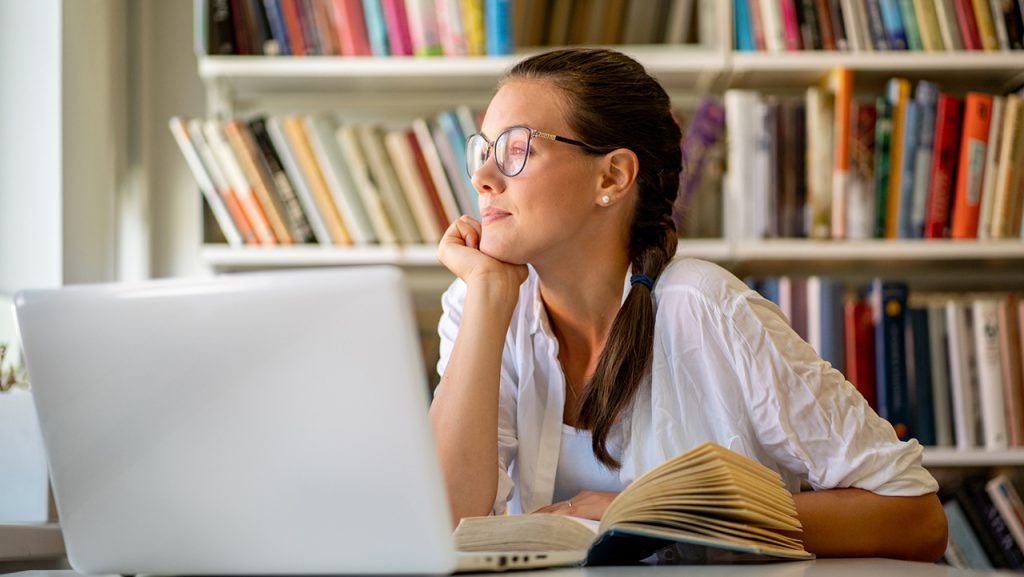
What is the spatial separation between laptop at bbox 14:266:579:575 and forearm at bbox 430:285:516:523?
55cm

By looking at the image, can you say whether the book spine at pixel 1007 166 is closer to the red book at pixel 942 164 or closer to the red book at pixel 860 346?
the red book at pixel 942 164

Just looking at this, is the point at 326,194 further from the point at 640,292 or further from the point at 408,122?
the point at 640,292

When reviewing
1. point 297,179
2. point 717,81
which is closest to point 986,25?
point 717,81

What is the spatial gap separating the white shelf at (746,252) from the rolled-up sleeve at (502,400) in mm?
601

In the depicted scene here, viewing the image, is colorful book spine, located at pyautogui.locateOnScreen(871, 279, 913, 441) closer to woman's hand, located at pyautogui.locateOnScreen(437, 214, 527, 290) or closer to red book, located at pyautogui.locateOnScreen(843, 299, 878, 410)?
red book, located at pyautogui.locateOnScreen(843, 299, 878, 410)

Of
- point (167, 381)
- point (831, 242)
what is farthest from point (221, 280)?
point (831, 242)

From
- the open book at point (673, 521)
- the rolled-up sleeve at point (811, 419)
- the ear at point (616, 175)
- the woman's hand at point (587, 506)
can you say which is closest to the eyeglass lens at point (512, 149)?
the ear at point (616, 175)

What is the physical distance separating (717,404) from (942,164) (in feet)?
3.62

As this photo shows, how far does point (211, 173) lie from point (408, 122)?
0.50 m

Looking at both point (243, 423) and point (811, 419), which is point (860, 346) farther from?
point (243, 423)

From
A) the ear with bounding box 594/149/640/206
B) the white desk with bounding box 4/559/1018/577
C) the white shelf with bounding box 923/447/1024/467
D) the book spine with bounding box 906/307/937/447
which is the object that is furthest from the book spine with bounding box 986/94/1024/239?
the white desk with bounding box 4/559/1018/577

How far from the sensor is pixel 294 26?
2119 millimetres

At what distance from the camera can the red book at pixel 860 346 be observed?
206cm

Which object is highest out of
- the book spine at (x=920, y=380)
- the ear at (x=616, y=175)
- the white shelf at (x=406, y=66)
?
the white shelf at (x=406, y=66)
